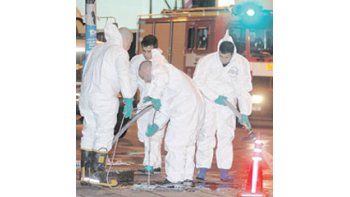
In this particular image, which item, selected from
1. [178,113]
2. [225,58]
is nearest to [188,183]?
[178,113]

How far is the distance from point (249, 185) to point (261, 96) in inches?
192

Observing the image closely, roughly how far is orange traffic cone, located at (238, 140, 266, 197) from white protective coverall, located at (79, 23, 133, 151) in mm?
1555

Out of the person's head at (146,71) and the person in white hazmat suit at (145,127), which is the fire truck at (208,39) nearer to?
the person in white hazmat suit at (145,127)

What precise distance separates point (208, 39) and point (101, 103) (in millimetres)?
5891

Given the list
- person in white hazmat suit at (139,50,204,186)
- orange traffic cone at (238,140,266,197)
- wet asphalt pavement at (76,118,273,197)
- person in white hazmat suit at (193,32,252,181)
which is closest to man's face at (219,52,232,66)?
person in white hazmat suit at (193,32,252,181)

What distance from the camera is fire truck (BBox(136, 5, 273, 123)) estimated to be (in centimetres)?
1023

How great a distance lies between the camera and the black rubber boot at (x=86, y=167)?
651 centimetres

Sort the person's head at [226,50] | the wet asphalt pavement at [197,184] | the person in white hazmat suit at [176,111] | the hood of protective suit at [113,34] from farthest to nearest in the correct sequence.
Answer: the person's head at [226,50] < the hood of protective suit at [113,34] < the person in white hazmat suit at [176,111] < the wet asphalt pavement at [197,184]

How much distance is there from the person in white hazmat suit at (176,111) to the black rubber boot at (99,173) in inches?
20.0

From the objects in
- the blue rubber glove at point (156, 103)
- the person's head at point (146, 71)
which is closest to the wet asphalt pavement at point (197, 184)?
the blue rubber glove at point (156, 103)

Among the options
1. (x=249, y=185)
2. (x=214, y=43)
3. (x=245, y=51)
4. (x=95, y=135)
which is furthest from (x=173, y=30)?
(x=249, y=185)

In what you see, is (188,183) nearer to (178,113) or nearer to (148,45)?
(178,113)

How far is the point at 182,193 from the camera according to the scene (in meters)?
6.21
